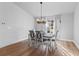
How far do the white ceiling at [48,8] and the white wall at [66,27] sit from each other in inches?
7.4

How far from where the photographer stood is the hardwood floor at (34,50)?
3417mm

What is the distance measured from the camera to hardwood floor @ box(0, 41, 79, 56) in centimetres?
342

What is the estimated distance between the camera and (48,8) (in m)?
3.61

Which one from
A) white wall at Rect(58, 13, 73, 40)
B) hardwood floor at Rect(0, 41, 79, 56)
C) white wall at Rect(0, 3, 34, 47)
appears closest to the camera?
hardwood floor at Rect(0, 41, 79, 56)

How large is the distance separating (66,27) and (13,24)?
194 cm

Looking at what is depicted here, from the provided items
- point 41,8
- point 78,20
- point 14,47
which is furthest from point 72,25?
point 14,47

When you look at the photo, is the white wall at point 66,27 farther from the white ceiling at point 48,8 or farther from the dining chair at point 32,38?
the dining chair at point 32,38

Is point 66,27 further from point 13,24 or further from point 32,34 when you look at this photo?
point 13,24

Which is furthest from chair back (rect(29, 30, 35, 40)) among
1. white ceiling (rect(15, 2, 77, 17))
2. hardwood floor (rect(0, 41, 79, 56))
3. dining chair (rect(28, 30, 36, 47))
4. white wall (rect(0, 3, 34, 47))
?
white ceiling (rect(15, 2, 77, 17))

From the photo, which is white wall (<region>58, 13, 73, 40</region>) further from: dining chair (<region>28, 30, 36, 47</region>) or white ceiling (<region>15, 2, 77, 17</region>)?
dining chair (<region>28, 30, 36, 47</region>)

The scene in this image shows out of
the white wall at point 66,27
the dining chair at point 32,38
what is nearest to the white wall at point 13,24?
the dining chair at point 32,38

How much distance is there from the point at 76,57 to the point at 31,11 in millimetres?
2071

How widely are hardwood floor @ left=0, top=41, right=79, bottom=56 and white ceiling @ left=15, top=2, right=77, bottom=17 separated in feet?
3.41

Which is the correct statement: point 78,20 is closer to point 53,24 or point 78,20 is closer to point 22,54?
point 53,24
